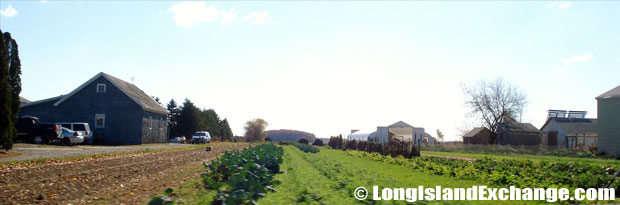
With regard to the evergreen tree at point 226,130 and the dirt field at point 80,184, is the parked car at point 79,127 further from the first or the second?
the evergreen tree at point 226,130

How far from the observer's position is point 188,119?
65.9 meters

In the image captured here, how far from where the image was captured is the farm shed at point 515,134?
62.7m

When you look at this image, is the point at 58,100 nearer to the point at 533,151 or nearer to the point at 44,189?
the point at 44,189

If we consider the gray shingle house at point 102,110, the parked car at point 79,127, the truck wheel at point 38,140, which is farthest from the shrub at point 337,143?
the truck wheel at point 38,140

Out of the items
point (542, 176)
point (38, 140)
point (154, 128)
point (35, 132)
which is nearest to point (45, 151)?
point (38, 140)

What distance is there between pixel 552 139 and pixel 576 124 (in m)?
3.32

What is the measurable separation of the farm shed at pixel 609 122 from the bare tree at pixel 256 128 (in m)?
75.7

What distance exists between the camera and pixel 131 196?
9320 millimetres

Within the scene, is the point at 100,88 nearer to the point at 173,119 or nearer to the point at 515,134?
the point at 173,119

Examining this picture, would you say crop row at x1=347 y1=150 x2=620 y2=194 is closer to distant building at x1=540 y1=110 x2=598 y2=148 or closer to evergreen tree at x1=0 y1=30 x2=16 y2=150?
evergreen tree at x1=0 y1=30 x2=16 y2=150

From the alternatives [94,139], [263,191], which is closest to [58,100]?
[94,139]

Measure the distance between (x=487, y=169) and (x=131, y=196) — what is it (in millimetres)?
12069

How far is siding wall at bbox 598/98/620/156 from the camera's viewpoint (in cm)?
3497

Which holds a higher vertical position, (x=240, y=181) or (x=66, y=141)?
(x=240, y=181)
